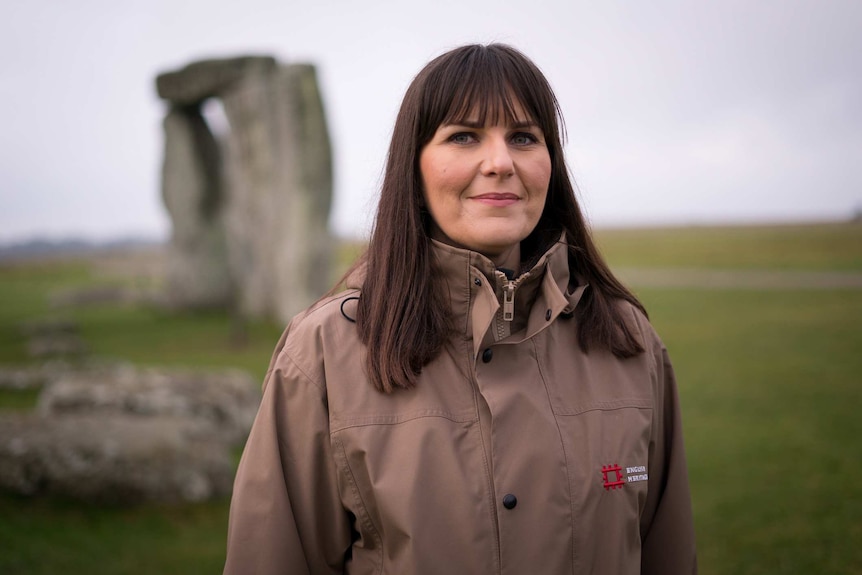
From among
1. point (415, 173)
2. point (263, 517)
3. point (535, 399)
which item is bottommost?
point (263, 517)

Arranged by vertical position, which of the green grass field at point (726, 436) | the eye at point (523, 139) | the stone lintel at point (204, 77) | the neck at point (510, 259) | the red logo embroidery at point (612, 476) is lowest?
the green grass field at point (726, 436)

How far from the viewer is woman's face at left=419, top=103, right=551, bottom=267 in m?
1.72

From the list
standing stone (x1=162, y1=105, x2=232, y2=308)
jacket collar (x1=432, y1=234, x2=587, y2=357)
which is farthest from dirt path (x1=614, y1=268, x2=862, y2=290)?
jacket collar (x1=432, y1=234, x2=587, y2=357)

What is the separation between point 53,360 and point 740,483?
759 centimetres

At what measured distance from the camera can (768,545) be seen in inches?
159

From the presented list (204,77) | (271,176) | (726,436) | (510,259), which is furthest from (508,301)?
(204,77)

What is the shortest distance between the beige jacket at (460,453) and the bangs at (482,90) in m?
0.32

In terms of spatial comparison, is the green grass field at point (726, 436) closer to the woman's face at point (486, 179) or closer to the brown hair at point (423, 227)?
the brown hair at point (423, 227)

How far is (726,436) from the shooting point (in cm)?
590

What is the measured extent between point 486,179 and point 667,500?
3.20ft

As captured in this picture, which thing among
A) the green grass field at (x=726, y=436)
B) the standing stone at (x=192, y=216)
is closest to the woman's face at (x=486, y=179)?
the green grass field at (x=726, y=436)

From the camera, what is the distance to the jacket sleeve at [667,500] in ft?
6.34

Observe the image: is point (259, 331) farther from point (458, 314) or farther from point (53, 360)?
point (458, 314)

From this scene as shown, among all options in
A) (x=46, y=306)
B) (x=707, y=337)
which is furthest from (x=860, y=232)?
(x=46, y=306)
